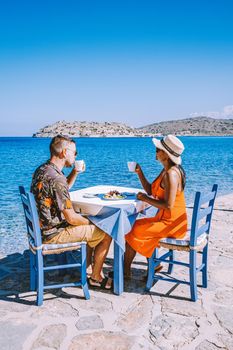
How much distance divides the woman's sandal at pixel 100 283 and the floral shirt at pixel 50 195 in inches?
34.1

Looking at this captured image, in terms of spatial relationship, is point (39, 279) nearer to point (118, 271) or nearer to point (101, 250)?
point (101, 250)

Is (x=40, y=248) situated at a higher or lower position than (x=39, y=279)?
higher

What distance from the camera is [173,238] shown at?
4176 millimetres

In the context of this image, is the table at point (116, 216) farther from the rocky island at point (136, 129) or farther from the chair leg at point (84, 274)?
the rocky island at point (136, 129)

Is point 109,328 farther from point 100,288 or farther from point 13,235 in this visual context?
point 13,235

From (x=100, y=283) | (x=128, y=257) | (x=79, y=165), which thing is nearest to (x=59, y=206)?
(x=79, y=165)

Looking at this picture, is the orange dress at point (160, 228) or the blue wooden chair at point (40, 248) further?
the orange dress at point (160, 228)

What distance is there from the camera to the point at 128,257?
4.72 m

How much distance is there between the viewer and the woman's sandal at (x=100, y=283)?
14.4 feet

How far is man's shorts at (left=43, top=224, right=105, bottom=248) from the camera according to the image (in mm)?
4020

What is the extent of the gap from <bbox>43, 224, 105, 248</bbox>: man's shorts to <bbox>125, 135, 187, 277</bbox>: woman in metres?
0.46

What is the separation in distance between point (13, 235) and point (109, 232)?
445cm

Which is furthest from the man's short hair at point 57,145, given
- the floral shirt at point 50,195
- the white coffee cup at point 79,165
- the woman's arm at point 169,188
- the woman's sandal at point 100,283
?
the woman's sandal at point 100,283

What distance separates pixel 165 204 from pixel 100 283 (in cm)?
132
